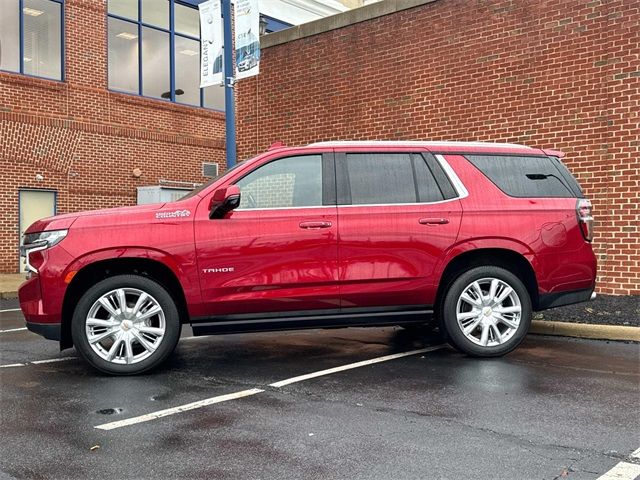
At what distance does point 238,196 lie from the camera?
5469mm

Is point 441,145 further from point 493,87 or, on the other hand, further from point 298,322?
point 493,87

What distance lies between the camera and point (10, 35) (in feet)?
55.4

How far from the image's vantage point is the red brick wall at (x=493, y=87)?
30.4ft

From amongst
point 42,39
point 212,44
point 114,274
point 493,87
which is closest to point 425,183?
point 114,274

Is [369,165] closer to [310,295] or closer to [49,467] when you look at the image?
[310,295]

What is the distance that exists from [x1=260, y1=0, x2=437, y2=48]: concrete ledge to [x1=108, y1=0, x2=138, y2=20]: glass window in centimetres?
771

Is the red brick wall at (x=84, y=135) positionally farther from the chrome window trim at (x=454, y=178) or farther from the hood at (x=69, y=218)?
the chrome window trim at (x=454, y=178)

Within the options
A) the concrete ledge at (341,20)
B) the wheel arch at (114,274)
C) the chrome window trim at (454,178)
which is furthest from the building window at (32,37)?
the chrome window trim at (454,178)

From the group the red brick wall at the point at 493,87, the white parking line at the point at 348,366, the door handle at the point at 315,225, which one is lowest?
the white parking line at the point at 348,366

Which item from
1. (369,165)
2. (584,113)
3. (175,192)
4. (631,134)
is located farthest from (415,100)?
(175,192)

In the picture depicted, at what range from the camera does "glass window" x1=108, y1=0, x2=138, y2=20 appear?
757 inches

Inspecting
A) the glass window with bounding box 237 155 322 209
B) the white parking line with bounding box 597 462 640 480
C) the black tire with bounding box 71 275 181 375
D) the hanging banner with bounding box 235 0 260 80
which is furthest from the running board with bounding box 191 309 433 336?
the hanging banner with bounding box 235 0 260 80

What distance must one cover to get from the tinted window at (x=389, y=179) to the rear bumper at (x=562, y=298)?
137cm

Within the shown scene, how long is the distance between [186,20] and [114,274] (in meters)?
17.6
